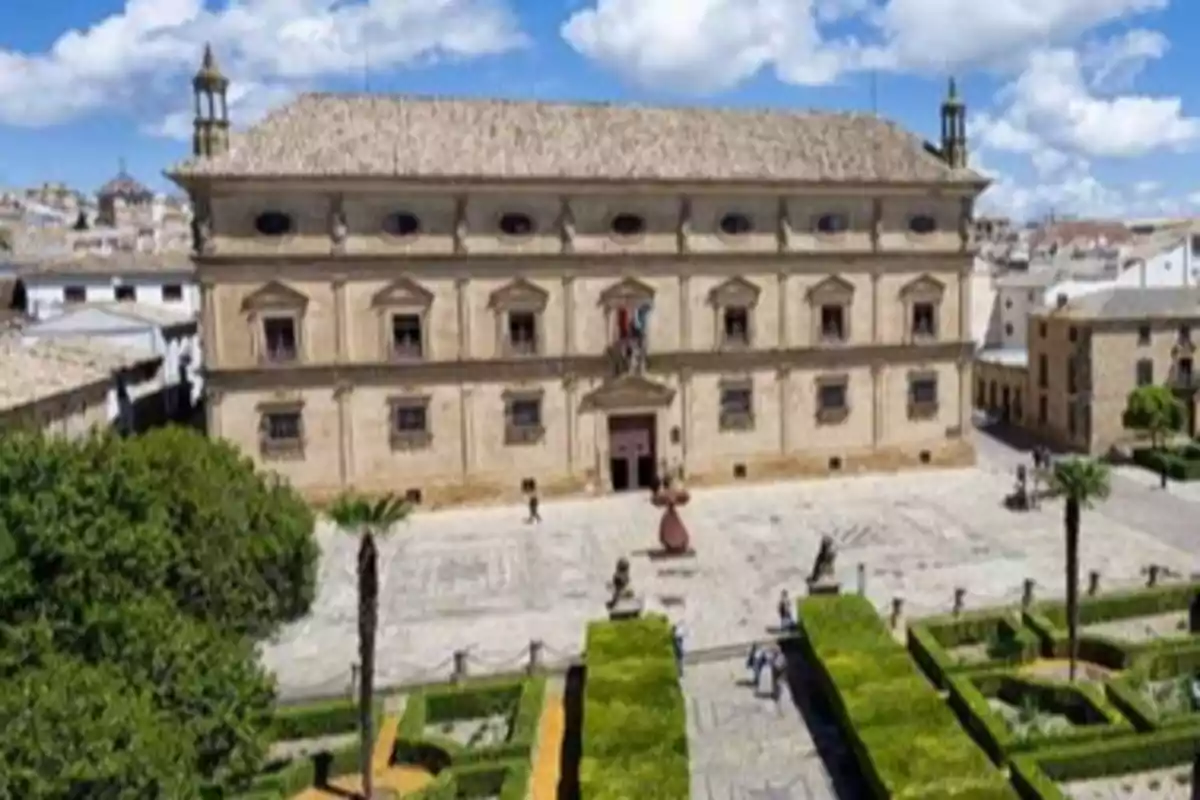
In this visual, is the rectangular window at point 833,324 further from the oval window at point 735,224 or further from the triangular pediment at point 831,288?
the oval window at point 735,224

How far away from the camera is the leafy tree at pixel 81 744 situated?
12570 mm

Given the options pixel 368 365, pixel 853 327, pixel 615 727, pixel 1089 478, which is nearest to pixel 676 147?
pixel 853 327

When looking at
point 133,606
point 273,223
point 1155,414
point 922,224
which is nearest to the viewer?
point 133,606

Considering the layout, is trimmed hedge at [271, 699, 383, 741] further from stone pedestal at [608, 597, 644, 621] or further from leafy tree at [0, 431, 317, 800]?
stone pedestal at [608, 597, 644, 621]

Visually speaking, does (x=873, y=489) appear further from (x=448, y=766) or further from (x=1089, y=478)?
(x=448, y=766)

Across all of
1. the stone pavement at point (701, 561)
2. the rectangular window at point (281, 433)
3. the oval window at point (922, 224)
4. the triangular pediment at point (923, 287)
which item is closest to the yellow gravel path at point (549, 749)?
the stone pavement at point (701, 561)

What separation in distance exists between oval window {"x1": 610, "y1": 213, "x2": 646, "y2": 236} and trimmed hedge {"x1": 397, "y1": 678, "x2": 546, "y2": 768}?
881 inches

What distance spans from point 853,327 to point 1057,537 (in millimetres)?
12838

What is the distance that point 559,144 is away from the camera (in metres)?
41.9

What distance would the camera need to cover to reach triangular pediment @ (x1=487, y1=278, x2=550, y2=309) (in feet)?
134

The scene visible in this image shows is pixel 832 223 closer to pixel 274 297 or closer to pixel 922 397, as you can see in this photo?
pixel 922 397

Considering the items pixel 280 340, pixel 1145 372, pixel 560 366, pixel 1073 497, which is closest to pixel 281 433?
pixel 280 340

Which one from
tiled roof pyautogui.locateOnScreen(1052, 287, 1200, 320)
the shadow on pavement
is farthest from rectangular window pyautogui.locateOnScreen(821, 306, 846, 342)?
the shadow on pavement

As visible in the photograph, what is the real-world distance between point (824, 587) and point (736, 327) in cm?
1783
